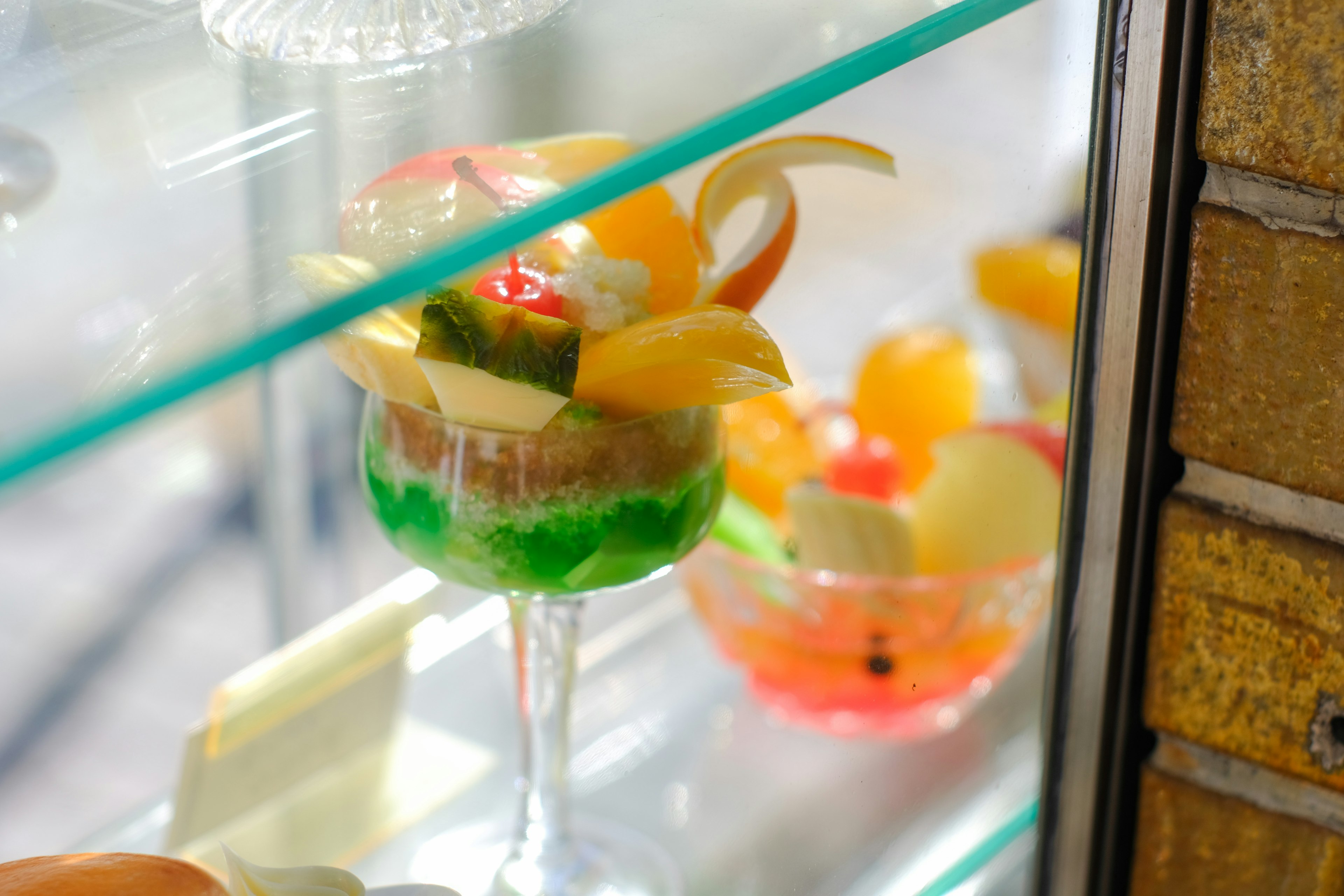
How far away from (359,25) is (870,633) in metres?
0.30

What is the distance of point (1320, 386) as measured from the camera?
1.15 feet

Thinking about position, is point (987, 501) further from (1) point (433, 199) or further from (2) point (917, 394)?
(1) point (433, 199)

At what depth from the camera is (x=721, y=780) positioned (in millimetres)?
496

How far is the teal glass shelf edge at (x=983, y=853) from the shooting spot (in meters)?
0.45

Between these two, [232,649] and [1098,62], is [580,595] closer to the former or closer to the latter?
[1098,62]

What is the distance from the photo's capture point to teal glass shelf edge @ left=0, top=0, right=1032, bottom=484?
0.63 feet

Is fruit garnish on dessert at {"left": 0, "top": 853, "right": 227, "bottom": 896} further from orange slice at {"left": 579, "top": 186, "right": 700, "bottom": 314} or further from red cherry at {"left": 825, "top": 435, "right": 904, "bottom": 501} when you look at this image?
red cherry at {"left": 825, "top": 435, "right": 904, "bottom": 501}

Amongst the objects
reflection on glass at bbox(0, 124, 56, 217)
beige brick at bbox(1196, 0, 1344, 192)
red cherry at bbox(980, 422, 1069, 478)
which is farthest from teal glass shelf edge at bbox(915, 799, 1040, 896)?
reflection on glass at bbox(0, 124, 56, 217)

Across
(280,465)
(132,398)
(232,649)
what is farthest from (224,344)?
(232,649)

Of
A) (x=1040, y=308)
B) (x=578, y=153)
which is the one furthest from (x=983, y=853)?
(x=578, y=153)

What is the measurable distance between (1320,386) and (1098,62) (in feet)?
0.33

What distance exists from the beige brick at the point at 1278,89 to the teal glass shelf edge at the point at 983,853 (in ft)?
0.71

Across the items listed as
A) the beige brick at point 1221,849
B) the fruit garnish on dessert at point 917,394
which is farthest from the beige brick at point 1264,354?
the fruit garnish on dessert at point 917,394

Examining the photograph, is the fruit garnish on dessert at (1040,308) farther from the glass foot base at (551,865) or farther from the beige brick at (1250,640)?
the glass foot base at (551,865)
